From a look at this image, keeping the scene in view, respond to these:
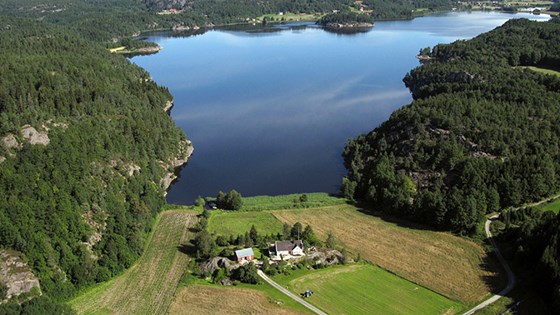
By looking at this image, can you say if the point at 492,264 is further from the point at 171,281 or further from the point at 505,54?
the point at 505,54

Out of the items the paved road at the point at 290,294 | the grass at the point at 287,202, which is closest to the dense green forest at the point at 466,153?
the grass at the point at 287,202

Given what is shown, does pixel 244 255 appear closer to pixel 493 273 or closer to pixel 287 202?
pixel 287 202

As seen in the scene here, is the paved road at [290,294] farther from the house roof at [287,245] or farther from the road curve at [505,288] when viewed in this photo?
the road curve at [505,288]

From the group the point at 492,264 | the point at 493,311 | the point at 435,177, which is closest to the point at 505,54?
the point at 435,177

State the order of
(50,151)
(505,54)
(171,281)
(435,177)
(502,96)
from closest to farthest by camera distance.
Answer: (171,281) < (50,151) < (435,177) < (502,96) < (505,54)

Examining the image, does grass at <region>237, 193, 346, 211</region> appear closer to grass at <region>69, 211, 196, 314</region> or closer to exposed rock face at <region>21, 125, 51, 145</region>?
grass at <region>69, 211, 196, 314</region>

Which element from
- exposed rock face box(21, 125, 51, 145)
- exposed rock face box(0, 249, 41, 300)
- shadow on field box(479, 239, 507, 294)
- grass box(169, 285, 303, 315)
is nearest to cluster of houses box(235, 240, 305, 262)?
grass box(169, 285, 303, 315)
